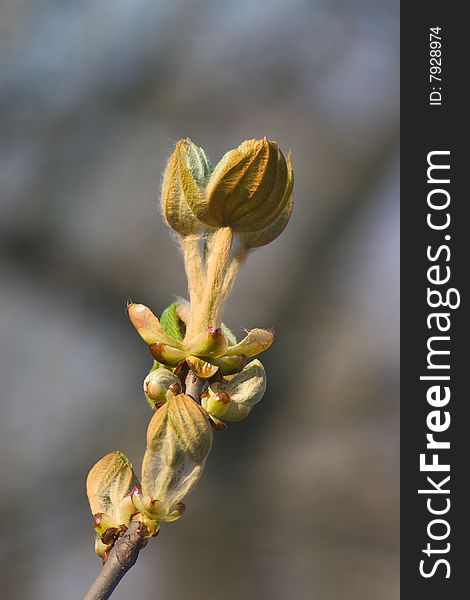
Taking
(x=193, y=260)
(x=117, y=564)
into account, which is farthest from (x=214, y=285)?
(x=117, y=564)

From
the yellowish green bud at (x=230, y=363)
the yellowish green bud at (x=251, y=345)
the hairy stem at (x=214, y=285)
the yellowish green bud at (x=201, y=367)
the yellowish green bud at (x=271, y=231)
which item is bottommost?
the yellowish green bud at (x=201, y=367)

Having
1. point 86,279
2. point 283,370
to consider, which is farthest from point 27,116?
point 283,370

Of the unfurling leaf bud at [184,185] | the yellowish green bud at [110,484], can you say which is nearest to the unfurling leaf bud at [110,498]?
the yellowish green bud at [110,484]

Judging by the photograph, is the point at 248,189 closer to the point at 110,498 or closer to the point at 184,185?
the point at 184,185

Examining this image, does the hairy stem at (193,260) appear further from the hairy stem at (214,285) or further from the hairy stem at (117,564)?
the hairy stem at (117,564)

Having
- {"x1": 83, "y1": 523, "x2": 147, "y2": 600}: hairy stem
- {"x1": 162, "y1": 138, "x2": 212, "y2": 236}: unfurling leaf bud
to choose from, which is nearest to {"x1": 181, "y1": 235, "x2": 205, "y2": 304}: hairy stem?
{"x1": 162, "y1": 138, "x2": 212, "y2": 236}: unfurling leaf bud

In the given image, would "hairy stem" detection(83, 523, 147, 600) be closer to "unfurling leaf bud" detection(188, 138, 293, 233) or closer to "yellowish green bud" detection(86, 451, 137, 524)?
"yellowish green bud" detection(86, 451, 137, 524)
